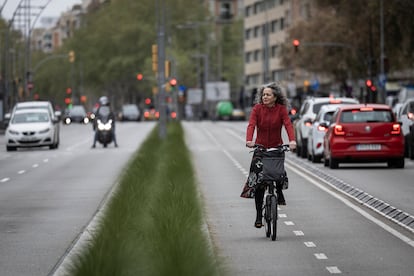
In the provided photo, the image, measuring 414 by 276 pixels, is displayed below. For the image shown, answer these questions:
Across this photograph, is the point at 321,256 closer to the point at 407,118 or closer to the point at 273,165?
the point at 273,165

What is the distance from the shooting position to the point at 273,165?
53.3 ft

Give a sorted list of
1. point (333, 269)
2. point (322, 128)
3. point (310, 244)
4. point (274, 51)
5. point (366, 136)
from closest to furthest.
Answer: point (333, 269) < point (310, 244) < point (366, 136) < point (322, 128) < point (274, 51)

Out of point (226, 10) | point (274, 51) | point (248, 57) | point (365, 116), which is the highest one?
point (226, 10)

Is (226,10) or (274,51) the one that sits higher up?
(226,10)

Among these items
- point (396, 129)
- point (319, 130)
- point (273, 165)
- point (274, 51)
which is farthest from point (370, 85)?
point (274, 51)

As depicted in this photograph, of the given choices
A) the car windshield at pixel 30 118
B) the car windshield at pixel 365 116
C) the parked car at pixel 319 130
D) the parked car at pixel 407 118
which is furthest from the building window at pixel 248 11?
the car windshield at pixel 365 116

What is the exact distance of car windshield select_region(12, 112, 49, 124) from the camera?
2114 inches

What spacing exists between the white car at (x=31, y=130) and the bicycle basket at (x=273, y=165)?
36344 millimetres

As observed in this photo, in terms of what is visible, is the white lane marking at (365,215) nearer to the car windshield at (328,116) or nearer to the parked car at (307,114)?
the car windshield at (328,116)

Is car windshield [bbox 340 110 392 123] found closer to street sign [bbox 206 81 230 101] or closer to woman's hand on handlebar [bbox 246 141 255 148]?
woman's hand on handlebar [bbox 246 141 255 148]

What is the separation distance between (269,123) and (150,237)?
4.22 m

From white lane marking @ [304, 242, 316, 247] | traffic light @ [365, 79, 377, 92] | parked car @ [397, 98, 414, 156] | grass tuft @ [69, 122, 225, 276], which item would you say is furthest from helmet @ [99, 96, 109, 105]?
white lane marking @ [304, 242, 316, 247]

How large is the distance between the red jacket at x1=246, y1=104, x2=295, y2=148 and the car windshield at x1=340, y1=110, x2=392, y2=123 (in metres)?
17.4

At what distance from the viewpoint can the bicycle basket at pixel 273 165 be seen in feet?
53.2
